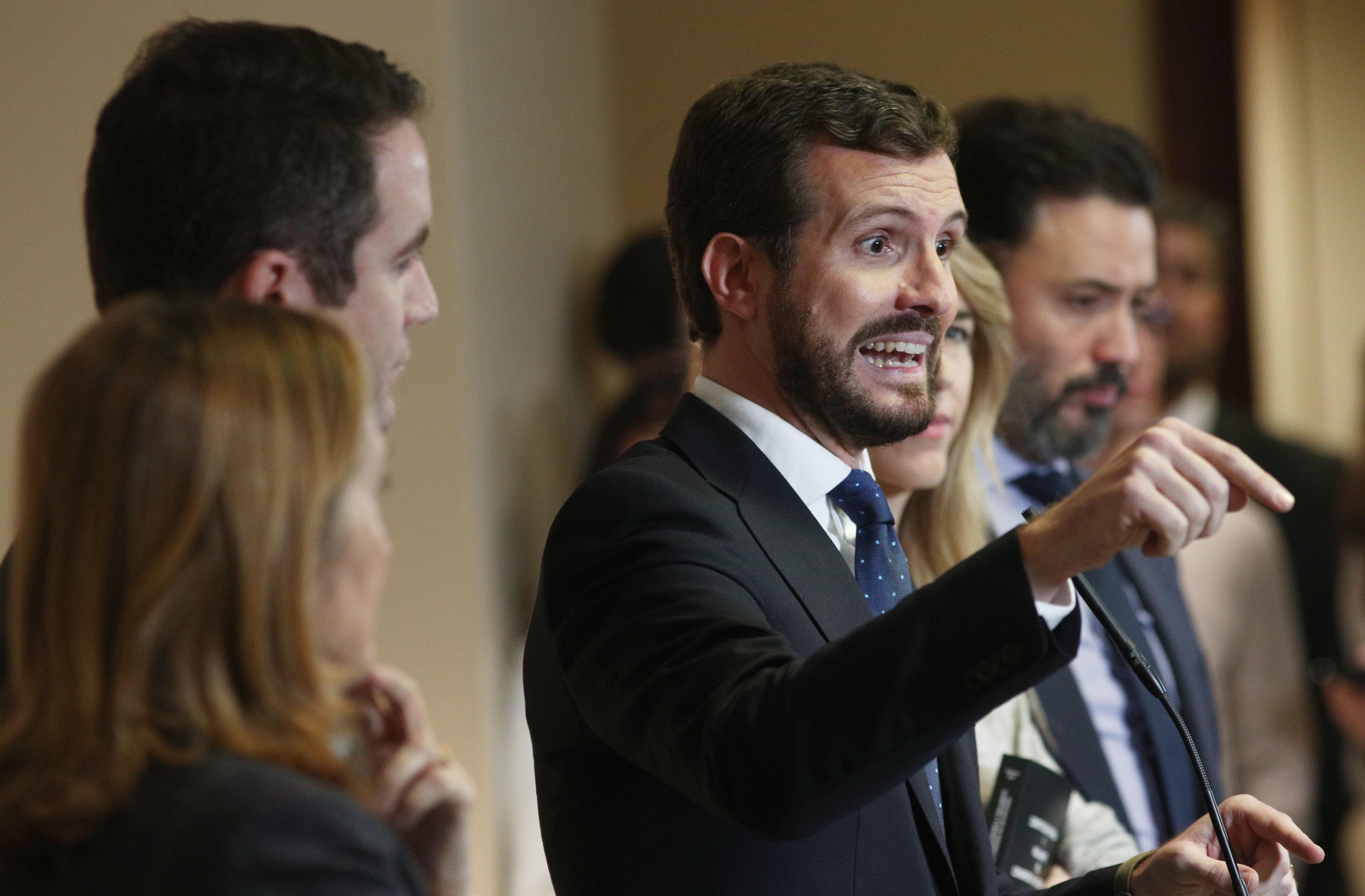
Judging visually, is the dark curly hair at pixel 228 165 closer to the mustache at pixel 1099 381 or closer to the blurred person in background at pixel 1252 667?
the mustache at pixel 1099 381

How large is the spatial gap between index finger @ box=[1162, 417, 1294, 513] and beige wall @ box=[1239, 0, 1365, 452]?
3.69 metres

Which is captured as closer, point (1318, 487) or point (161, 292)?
point (161, 292)

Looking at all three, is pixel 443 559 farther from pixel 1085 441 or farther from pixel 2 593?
pixel 2 593

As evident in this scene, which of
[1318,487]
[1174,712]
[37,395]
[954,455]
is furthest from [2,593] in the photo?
[1318,487]

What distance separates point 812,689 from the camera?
3.74 feet

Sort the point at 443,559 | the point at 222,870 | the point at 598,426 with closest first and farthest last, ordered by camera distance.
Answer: the point at 222,870
the point at 443,559
the point at 598,426

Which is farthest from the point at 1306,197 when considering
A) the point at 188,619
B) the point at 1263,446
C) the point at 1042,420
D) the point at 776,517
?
the point at 188,619

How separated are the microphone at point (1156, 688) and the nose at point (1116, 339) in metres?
1.19

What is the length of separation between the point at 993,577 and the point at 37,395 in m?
0.66

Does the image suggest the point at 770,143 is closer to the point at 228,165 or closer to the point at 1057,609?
the point at 228,165

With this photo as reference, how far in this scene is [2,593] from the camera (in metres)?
1.39

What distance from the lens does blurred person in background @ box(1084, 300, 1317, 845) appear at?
3.33m

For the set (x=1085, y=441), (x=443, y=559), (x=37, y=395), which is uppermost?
(x=37, y=395)

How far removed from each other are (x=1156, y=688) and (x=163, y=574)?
0.83 m
